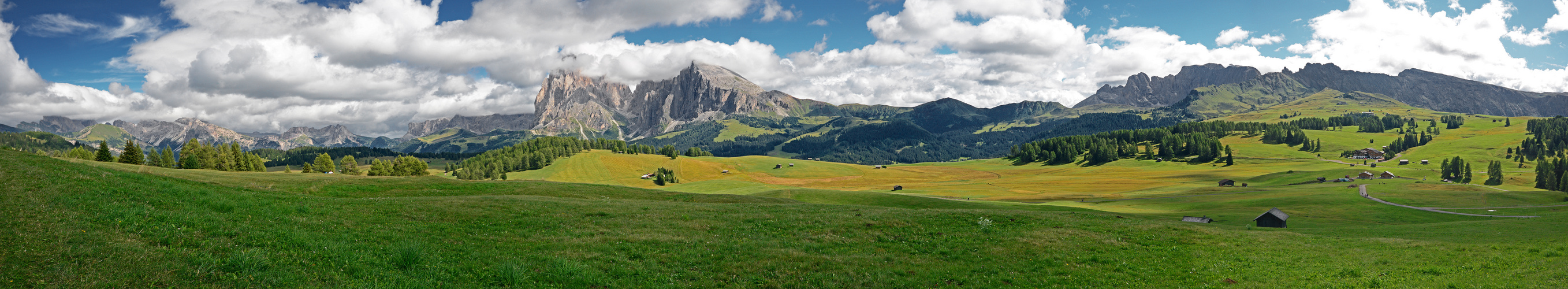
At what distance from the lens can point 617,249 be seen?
803 inches

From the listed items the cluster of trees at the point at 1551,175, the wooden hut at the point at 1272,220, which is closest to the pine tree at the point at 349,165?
the wooden hut at the point at 1272,220

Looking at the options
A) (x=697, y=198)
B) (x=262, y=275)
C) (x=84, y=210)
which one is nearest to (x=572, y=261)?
(x=262, y=275)

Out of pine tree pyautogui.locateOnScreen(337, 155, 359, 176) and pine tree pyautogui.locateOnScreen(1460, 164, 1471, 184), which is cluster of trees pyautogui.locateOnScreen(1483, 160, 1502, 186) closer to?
pine tree pyautogui.locateOnScreen(1460, 164, 1471, 184)

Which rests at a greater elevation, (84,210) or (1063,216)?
(84,210)

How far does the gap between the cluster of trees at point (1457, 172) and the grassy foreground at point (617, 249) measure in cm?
15861

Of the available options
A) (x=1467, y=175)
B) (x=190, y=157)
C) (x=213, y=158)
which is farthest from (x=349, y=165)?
(x=1467, y=175)

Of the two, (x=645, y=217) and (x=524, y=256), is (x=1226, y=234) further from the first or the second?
(x=524, y=256)

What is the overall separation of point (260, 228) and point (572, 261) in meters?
8.74

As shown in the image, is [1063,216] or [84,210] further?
[1063,216]

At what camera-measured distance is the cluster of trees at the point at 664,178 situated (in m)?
158

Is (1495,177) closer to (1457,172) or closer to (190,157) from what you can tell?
(1457,172)

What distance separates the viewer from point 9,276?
10492 mm

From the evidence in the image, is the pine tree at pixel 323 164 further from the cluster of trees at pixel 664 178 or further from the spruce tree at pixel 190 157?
the cluster of trees at pixel 664 178

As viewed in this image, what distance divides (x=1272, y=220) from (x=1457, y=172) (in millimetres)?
145231
